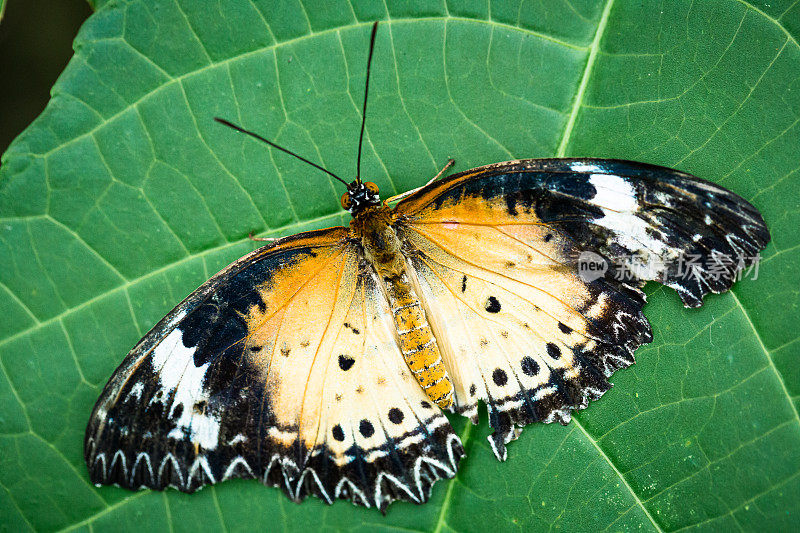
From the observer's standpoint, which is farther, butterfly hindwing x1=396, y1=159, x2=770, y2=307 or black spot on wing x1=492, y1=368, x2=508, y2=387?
black spot on wing x1=492, y1=368, x2=508, y2=387

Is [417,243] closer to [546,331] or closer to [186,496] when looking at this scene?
[546,331]

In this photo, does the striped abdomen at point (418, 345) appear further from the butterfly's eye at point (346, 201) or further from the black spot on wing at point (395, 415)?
the butterfly's eye at point (346, 201)

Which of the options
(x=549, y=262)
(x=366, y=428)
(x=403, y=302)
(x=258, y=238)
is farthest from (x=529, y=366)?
(x=258, y=238)

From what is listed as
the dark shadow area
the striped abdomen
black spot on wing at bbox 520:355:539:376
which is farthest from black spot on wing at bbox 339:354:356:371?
the dark shadow area

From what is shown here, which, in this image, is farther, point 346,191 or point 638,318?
point 346,191

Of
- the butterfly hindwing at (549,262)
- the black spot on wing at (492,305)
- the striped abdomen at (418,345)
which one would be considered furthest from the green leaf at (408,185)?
the black spot on wing at (492,305)

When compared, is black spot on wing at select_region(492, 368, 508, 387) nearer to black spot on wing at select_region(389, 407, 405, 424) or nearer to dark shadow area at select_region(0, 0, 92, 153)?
black spot on wing at select_region(389, 407, 405, 424)

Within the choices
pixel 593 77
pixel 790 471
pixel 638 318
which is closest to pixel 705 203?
pixel 638 318
